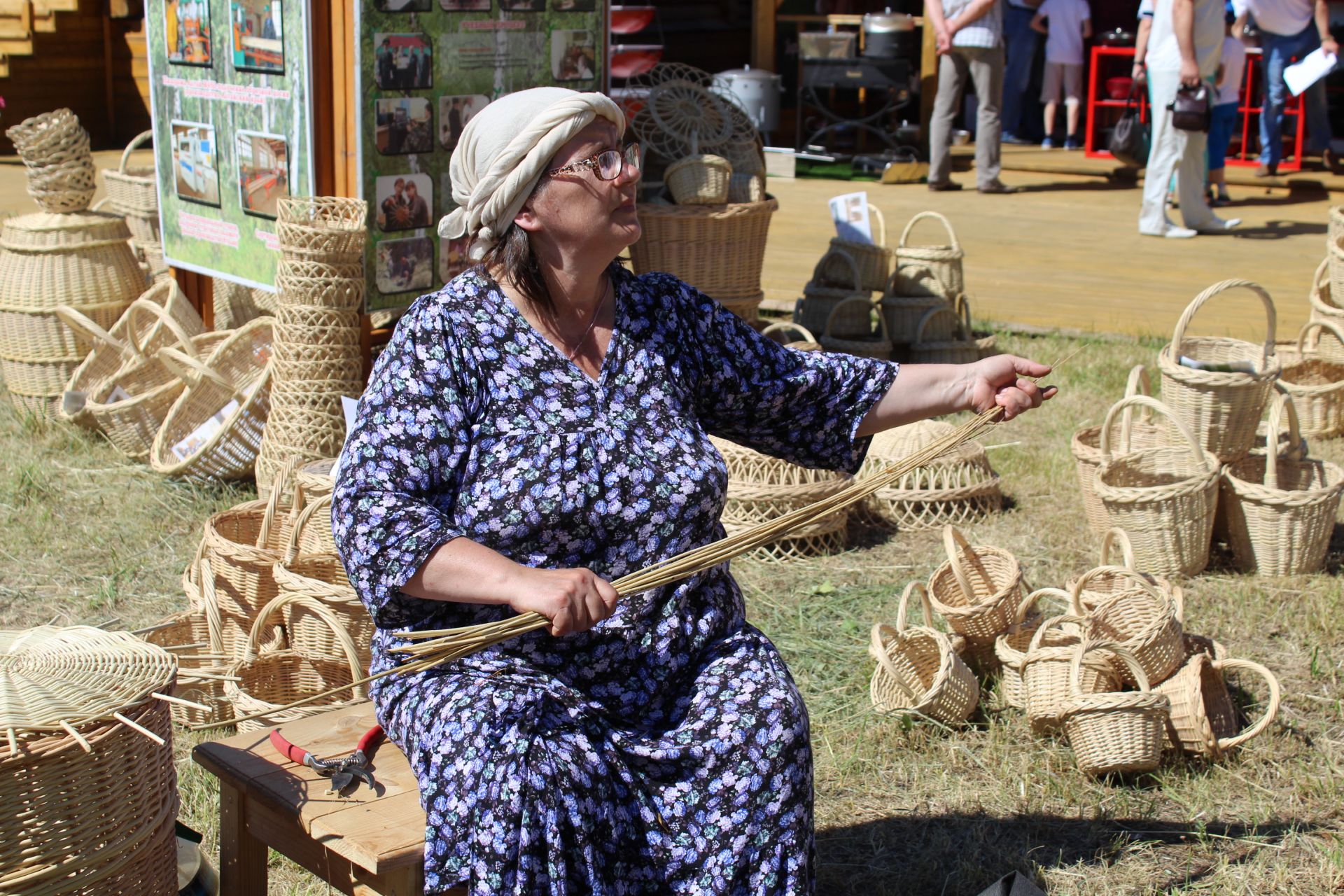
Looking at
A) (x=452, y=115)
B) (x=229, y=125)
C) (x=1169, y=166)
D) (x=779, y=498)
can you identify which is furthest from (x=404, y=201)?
(x=1169, y=166)

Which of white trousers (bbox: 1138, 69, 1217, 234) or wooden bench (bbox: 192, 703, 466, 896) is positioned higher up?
white trousers (bbox: 1138, 69, 1217, 234)

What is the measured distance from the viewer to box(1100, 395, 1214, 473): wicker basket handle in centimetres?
361

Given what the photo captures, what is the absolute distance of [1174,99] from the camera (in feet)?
25.8

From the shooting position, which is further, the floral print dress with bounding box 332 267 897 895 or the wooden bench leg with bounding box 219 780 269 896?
the wooden bench leg with bounding box 219 780 269 896

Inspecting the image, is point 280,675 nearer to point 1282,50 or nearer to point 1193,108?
point 1193,108

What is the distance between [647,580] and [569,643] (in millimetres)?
187

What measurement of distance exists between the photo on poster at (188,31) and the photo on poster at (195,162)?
0.74ft

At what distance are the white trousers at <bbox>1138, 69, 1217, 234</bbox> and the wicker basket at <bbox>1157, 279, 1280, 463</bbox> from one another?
4.02m

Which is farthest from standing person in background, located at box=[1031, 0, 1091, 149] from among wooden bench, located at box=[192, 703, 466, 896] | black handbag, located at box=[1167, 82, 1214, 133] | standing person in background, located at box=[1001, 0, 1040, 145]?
wooden bench, located at box=[192, 703, 466, 896]

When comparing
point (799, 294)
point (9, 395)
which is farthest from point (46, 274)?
point (799, 294)

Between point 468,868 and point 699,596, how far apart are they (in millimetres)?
565

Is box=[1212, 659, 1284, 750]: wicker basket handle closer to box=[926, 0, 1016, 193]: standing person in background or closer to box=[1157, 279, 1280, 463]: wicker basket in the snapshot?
box=[1157, 279, 1280, 463]: wicker basket

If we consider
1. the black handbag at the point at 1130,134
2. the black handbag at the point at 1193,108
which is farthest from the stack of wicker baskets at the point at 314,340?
the black handbag at the point at 1130,134

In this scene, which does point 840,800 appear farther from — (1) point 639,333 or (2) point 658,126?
(2) point 658,126
